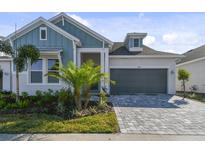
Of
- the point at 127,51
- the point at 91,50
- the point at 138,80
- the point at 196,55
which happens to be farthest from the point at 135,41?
the point at 196,55

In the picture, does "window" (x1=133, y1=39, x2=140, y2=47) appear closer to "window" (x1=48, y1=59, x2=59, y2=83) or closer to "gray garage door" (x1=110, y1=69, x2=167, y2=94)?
"gray garage door" (x1=110, y1=69, x2=167, y2=94)

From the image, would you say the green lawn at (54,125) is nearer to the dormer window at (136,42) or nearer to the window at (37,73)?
the window at (37,73)

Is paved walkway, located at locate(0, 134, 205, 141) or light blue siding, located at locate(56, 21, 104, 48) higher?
light blue siding, located at locate(56, 21, 104, 48)

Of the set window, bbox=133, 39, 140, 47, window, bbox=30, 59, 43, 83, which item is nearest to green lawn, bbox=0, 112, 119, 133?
window, bbox=30, 59, 43, 83

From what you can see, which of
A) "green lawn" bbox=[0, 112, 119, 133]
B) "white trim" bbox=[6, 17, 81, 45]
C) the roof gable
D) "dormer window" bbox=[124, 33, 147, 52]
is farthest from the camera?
"dormer window" bbox=[124, 33, 147, 52]

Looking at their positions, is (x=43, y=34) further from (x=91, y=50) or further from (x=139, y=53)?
(x=139, y=53)

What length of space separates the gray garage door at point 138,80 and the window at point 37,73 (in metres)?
5.86

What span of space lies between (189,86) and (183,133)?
17.3m

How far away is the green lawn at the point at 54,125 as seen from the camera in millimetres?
6199

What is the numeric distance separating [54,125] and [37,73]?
8.54 meters

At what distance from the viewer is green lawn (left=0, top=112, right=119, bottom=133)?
244 inches

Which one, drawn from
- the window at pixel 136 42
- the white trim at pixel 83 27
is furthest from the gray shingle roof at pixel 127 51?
the white trim at pixel 83 27

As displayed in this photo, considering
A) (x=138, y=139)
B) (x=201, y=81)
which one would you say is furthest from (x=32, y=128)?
(x=201, y=81)

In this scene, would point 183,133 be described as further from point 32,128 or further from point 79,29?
point 79,29
